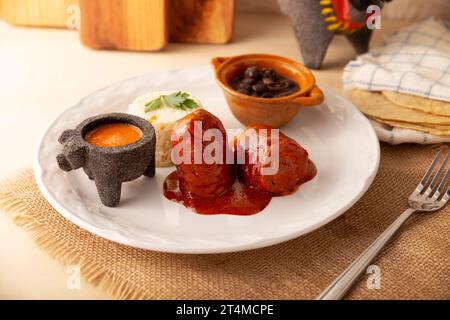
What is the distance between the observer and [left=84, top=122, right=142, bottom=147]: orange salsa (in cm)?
142

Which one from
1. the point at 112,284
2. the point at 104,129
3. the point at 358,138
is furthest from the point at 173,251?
the point at 358,138

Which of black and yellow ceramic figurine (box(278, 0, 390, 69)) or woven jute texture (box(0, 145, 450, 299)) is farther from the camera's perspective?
black and yellow ceramic figurine (box(278, 0, 390, 69))

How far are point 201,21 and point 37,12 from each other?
64 cm

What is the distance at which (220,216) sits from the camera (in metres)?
1.41

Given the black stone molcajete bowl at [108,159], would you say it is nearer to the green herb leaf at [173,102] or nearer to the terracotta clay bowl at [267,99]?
the green herb leaf at [173,102]

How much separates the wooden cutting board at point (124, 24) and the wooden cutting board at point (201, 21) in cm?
11

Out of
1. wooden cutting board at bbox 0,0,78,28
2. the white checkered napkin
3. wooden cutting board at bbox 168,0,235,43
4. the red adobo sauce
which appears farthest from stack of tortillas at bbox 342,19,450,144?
wooden cutting board at bbox 0,0,78,28

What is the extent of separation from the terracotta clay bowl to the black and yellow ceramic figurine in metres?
0.30

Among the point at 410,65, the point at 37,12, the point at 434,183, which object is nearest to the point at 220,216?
the point at 434,183

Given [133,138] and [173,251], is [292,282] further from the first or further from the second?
[133,138]

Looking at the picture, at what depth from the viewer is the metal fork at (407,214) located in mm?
1236

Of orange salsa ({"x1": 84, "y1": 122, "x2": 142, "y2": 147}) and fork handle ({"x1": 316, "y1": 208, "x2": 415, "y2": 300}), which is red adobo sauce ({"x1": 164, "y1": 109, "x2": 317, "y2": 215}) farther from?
fork handle ({"x1": 316, "y1": 208, "x2": 415, "y2": 300})

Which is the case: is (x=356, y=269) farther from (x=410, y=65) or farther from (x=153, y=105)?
(x=410, y=65)

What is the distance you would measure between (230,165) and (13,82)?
965 mm
